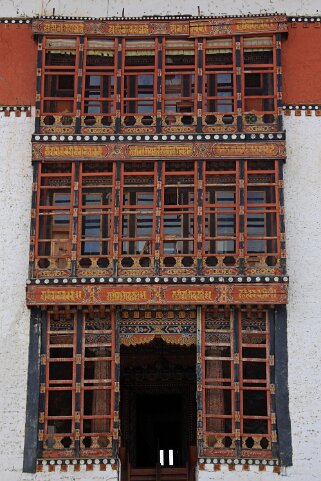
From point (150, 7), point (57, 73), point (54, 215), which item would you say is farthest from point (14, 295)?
point (150, 7)

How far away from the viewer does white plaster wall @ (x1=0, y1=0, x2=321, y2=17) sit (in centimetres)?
1872

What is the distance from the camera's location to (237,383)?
17.1 m

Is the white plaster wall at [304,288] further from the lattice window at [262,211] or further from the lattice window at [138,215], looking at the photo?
the lattice window at [138,215]

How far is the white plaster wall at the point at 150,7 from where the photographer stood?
737 inches

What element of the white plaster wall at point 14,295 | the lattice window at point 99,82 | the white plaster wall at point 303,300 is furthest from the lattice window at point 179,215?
the white plaster wall at point 14,295

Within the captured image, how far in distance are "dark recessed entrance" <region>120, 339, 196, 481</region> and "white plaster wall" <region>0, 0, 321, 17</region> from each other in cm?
745

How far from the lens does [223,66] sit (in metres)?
18.3

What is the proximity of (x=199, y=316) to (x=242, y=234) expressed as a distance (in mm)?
1811

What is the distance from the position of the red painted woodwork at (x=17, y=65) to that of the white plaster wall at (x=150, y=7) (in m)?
0.44

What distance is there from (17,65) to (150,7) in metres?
3.03

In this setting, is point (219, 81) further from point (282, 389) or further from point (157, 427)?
point (157, 427)

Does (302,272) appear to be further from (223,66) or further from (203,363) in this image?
(223,66)

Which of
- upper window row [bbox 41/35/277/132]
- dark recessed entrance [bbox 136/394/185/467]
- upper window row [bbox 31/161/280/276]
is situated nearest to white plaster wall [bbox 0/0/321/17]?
upper window row [bbox 41/35/277/132]

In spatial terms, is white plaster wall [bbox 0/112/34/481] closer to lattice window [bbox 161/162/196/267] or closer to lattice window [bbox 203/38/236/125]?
lattice window [bbox 161/162/196/267]
